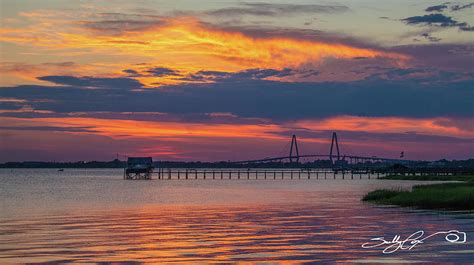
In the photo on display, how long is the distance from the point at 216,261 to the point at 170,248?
16.1 ft

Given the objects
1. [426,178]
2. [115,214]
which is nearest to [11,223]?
[115,214]

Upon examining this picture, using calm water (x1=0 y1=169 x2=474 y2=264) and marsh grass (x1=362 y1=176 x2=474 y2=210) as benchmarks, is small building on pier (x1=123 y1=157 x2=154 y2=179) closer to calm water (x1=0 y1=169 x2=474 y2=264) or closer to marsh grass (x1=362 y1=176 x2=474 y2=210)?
marsh grass (x1=362 y1=176 x2=474 y2=210)

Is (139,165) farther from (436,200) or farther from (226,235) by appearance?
(226,235)

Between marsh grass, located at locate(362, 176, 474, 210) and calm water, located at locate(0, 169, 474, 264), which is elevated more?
marsh grass, located at locate(362, 176, 474, 210)

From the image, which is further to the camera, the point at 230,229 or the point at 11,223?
the point at 11,223

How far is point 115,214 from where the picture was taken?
55562mm

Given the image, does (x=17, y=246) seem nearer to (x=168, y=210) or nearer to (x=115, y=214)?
(x=115, y=214)

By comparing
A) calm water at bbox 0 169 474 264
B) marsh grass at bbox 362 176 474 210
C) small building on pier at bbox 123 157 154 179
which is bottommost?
calm water at bbox 0 169 474 264

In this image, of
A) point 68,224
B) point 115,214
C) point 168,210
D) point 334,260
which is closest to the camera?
point 334,260

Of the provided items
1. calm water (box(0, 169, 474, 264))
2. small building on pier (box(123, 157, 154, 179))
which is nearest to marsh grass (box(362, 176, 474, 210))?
calm water (box(0, 169, 474, 264))

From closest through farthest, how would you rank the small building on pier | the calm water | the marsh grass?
1. the calm water
2. the marsh grass
3. the small building on pier

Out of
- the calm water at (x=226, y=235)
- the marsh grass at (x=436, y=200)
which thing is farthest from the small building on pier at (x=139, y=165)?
the calm water at (x=226, y=235)

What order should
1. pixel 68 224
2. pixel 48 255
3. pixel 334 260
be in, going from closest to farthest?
pixel 334 260 → pixel 48 255 → pixel 68 224

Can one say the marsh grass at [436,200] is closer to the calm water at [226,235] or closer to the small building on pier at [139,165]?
the calm water at [226,235]
